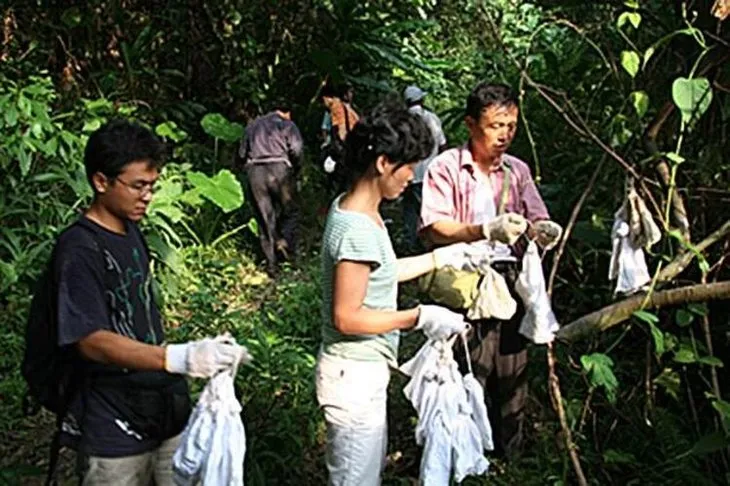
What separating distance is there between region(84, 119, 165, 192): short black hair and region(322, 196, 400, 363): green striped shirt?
0.46 metres

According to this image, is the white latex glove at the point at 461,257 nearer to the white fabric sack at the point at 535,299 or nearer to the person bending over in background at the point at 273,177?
the white fabric sack at the point at 535,299

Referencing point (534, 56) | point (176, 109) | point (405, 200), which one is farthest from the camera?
point (176, 109)

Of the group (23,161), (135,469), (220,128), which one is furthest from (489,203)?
(220,128)

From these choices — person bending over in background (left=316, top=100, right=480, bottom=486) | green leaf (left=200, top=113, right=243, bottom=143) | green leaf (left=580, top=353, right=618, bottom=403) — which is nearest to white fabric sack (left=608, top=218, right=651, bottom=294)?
green leaf (left=580, top=353, right=618, bottom=403)

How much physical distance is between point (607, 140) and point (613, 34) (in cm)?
117

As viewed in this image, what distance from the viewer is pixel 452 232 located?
9.69 ft

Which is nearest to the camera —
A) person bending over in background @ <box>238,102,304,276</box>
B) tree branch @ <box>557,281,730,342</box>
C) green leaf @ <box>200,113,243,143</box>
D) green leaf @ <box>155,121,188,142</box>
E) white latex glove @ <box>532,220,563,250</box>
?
tree branch @ <box>557,281,730,342</box>

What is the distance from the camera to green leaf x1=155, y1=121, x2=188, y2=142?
318 inches

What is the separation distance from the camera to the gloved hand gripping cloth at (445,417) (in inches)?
97.7

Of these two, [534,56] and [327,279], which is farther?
[534,56]

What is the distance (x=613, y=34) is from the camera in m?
4.23

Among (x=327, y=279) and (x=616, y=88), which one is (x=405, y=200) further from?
(x=327, y=279)

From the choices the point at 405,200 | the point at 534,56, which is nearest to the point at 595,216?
the point at 405,200

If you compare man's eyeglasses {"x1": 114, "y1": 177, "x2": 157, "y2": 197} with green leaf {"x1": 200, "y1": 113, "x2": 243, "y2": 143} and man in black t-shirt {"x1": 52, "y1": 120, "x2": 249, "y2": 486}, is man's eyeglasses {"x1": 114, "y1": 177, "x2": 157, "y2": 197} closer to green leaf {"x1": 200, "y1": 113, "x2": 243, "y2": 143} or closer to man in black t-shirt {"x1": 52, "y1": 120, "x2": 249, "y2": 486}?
man in black t-shirt {"x1": 52, "y1": 120, "x2": 249, "y2": 486}
